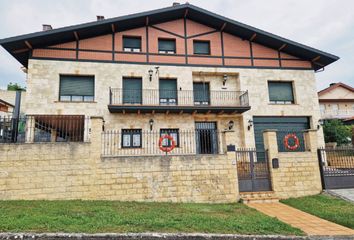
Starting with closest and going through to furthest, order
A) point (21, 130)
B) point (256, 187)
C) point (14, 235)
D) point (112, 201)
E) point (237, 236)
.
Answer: point (14, 235) → point (237, 236) → point (112, 201) → point (256, 187) → point (21, 130)

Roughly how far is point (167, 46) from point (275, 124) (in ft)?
26.3

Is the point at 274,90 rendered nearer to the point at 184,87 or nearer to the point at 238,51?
the point at 238,51

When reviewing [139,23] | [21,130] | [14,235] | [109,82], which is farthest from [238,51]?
[14,235]

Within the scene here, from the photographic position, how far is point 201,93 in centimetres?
1499

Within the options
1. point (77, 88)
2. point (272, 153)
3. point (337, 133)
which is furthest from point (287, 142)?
point (77, 88)

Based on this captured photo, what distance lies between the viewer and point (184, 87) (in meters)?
14.5

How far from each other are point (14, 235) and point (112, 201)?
11.7ft

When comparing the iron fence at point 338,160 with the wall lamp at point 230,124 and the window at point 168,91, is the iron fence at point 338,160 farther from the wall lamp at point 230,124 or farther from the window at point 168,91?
the window at point 168,91

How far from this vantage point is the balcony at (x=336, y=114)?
27.8 metres

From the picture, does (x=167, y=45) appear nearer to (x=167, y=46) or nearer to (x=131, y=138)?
(x=167, y=46)

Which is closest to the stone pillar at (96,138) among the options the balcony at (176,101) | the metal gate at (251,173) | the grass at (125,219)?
the grass at (125,219)

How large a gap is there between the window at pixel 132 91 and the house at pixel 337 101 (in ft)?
75.4

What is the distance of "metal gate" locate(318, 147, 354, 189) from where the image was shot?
991 centimetres

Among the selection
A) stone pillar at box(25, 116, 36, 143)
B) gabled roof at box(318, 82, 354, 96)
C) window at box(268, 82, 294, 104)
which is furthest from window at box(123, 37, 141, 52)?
gabled roof at box(318, 82, 354, 96)
